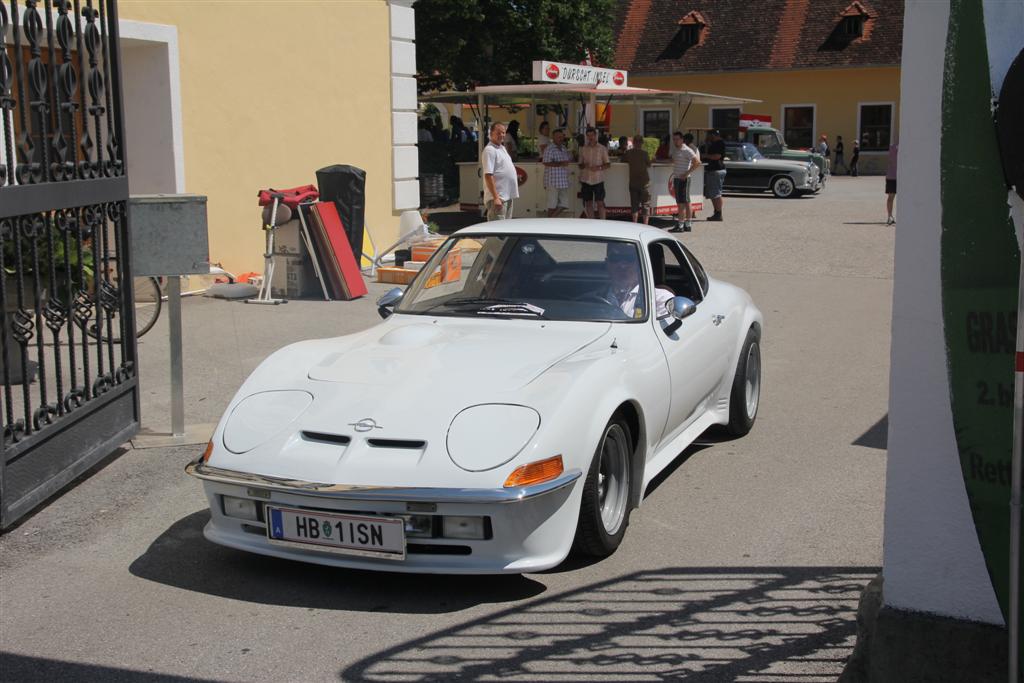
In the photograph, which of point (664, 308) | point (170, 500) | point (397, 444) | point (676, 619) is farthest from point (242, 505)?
point (664, 308)

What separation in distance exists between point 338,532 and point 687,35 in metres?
46.1

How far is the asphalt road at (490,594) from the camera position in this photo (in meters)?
4.05

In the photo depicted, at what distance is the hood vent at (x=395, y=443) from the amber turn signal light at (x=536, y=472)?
41 cm

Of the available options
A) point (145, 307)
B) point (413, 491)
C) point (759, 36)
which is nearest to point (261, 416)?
point (413, 491)

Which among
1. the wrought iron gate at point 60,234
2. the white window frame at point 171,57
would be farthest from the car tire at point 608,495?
the white window frame at point 171,57

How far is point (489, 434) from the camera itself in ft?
15.1

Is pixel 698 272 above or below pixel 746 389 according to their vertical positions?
above

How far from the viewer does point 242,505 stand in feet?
15.7

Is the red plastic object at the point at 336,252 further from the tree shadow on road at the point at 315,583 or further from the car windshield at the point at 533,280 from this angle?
the tree shadow on road at the point at 315,583

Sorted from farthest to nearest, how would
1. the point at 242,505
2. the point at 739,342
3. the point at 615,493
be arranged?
the point at 739,342
the point at 615,493
the point at 242,505

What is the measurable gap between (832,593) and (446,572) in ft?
5.19

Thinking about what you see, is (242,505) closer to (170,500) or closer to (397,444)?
(397,444)

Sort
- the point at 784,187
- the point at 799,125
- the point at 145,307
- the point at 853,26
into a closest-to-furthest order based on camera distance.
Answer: the point at 145,307
the point at 784,187
the point at 853,26
the point at 799,125

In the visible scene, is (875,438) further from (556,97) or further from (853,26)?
(853,26)
